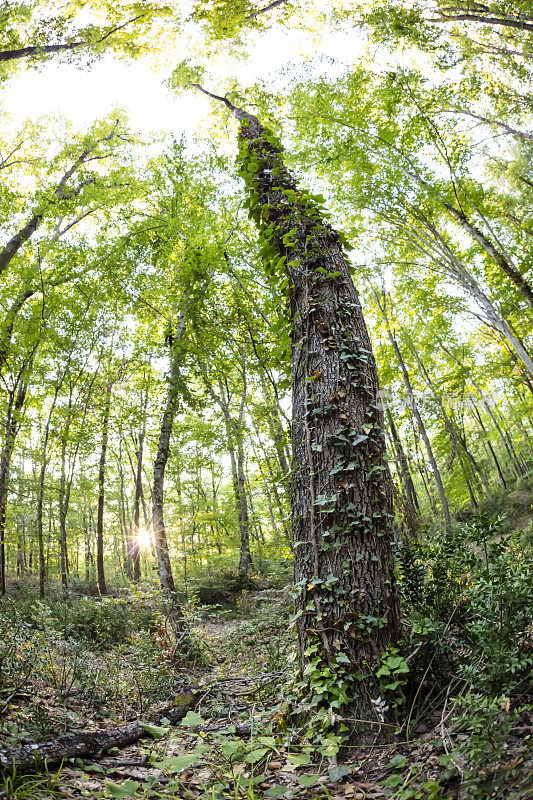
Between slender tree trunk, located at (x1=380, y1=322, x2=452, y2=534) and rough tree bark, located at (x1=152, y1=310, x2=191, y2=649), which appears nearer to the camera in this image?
rough tree bark, located at (x1=152, y1=310, x2=191, y2=649)

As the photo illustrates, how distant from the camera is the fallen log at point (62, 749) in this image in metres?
2.04

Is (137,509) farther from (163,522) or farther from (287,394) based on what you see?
(287,394)

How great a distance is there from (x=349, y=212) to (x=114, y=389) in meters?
10.0

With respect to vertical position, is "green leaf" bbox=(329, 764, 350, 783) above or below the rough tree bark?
below

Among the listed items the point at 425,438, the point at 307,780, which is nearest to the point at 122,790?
the point at 307,780

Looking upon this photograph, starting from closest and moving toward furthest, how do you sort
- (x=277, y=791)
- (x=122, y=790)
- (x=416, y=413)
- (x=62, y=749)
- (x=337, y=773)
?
1. (x=122, y=790)
2. (x=277, y=791)
3. (x=337, y=773)
4. (x=62, y=749)
5. (x=416, y=413)

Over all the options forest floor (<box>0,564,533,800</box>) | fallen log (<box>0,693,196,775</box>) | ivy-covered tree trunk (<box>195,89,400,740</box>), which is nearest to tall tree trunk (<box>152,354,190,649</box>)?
forest floor (<box>0,564,533,800</box>)

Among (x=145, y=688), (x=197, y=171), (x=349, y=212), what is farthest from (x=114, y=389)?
(x=145, y=688)

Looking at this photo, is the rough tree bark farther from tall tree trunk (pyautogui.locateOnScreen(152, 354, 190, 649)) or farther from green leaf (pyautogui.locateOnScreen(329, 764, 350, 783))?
green leaf (pyautogui.locateOnScreen(329, 764, 350, 783))

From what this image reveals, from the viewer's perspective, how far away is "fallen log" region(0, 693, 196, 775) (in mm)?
2043

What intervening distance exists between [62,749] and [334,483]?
2.36 metres

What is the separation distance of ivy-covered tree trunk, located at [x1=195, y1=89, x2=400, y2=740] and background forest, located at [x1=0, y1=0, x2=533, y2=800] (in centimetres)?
2

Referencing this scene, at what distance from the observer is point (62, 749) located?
2.35m

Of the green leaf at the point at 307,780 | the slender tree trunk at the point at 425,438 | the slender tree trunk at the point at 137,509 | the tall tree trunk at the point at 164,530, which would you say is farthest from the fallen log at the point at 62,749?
the slender tree trunk at the point at 137,509
